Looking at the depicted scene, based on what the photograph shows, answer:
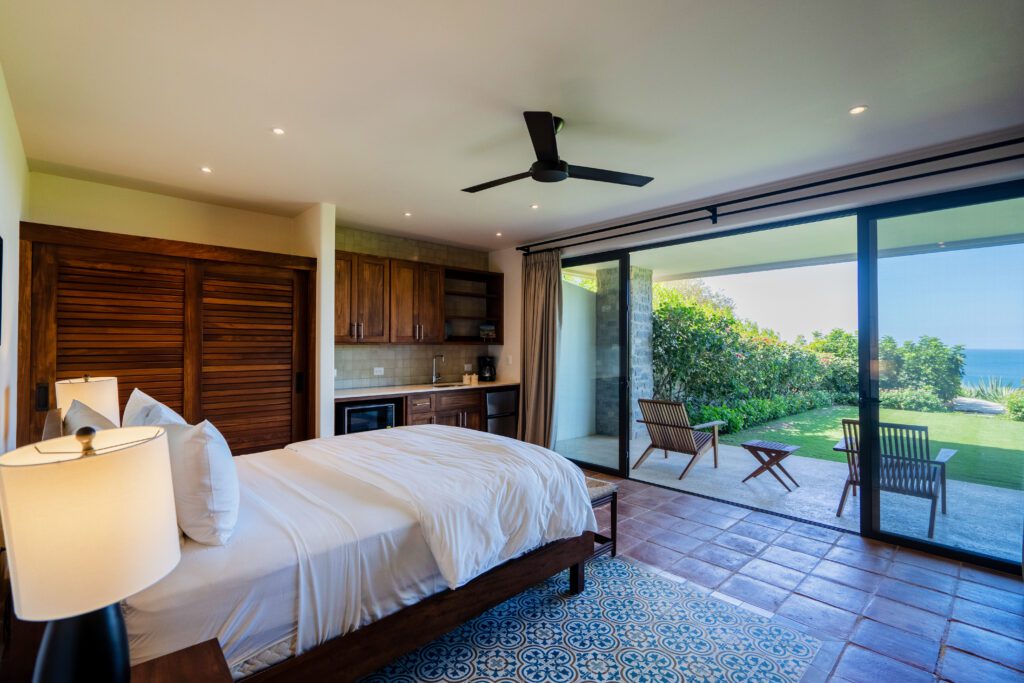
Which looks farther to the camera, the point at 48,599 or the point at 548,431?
the point at 548,431

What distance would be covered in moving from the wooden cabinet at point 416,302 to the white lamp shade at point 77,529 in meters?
4.19

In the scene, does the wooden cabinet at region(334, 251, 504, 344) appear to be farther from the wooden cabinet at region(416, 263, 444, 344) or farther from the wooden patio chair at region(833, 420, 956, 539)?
the wooden patio chair at region(833, 420, 956, 539)

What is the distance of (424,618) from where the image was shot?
74.2 inches

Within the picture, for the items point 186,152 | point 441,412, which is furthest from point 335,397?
point 186,152

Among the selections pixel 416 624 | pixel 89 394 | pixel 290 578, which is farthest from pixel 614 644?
pixel 89 394

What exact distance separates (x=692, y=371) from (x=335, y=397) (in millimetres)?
5371

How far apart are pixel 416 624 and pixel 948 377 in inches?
140

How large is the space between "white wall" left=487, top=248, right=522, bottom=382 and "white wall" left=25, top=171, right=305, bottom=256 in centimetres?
244

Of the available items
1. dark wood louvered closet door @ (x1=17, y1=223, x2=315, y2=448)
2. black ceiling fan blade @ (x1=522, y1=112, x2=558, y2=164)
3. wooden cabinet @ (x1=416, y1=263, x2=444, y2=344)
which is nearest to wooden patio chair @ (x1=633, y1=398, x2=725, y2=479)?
wooden cabinet @ (x1=416, y1=263, x2=444, y2=344)

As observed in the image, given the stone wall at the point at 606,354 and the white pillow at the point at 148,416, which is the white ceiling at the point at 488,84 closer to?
the white pillow at the point at 148,416

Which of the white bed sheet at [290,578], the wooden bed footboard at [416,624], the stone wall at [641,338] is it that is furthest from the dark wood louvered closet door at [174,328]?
the stone wall at [641,338]

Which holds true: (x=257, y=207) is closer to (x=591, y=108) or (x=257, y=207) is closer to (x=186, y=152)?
(x=186, y=152)

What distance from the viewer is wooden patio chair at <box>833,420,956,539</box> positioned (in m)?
3.14

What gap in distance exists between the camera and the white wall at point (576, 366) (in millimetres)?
5383
